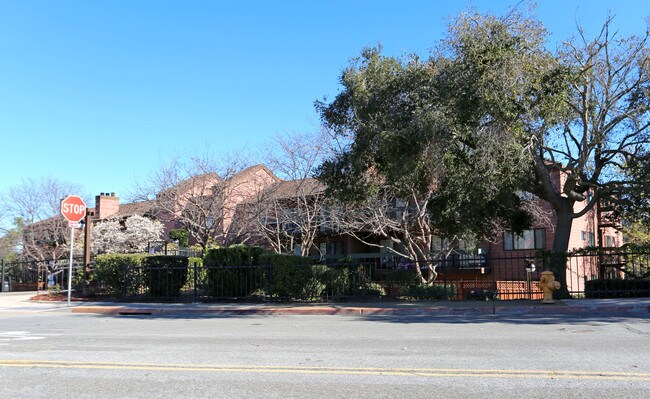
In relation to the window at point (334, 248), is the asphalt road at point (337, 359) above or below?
below

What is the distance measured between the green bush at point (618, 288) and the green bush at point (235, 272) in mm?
10375

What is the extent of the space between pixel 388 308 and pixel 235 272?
5875 mm

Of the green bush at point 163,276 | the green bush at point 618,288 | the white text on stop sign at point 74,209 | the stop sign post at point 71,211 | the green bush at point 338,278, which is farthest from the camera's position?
the green bush at point 163,276

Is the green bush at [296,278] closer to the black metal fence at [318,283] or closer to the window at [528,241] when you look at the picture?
the black metal fence at [318,283]

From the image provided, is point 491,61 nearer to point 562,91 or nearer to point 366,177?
point 562,91

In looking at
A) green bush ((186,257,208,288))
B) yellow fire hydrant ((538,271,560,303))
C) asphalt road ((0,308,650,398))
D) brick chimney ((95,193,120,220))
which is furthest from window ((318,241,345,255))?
asphalt road ((0,308,650,398))

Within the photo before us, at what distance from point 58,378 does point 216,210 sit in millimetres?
22830

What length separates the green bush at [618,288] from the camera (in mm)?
16047

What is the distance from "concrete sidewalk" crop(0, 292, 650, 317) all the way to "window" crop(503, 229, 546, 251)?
665 inches

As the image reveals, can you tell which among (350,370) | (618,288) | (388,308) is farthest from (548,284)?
(350,370)

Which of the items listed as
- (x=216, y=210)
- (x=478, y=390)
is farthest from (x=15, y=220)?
(x=478, y=390)

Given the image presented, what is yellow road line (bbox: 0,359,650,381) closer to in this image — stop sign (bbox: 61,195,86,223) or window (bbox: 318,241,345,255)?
stop sign (bbox: 61,195,86,223)

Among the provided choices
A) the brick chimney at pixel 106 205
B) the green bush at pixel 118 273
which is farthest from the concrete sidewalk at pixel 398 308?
the brick chimney at pixel 106 205

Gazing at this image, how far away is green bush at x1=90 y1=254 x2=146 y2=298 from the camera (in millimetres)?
19359
